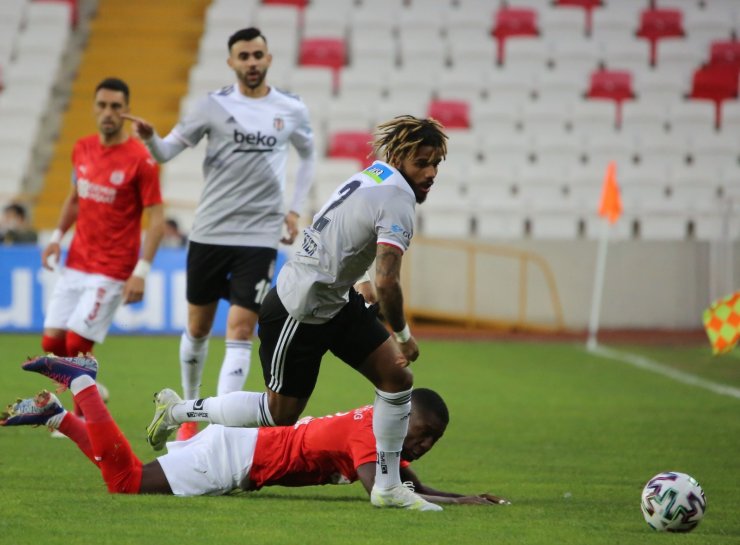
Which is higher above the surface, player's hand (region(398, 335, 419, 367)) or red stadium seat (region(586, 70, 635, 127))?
red stadium seat (region(586, 70, 635, 127))

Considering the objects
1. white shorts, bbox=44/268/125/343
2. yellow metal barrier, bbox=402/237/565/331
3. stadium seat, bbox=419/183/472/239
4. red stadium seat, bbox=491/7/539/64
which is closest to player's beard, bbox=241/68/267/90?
white shorts, bbox=44/268/125/343

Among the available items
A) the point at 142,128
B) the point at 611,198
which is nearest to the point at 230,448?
the point at 142,128

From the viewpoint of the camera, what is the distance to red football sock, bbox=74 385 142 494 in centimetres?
623

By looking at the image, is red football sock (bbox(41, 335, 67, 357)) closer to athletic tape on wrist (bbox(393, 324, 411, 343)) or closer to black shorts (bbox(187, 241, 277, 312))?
black shorts (bbox(187, 241, 277, 312))

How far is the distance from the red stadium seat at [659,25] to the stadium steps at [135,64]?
8240mm

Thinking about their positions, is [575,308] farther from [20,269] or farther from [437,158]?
[437,158]

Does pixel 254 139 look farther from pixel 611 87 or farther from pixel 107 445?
pixel 611 87

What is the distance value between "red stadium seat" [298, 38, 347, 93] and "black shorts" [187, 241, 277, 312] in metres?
14.6

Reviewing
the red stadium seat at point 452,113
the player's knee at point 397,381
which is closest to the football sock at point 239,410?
the player's knee at point 397,381

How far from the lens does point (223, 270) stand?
839 centimetres

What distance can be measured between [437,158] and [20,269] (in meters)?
12.3

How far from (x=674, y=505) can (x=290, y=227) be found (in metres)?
3.74

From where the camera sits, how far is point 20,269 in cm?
1728

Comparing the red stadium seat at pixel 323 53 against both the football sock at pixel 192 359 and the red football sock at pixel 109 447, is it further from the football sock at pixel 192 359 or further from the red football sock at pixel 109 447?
the red football sock at pixel 109 447
